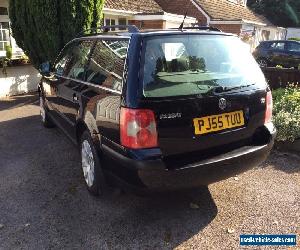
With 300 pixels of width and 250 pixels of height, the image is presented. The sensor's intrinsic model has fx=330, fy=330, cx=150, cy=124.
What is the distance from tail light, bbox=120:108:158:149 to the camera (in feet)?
9.22

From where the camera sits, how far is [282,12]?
40781 mm

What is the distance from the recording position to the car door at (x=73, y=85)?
404 centimetres

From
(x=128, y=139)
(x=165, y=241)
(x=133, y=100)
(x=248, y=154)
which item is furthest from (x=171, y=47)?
(x=165, y=241)

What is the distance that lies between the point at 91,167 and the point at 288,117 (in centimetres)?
342

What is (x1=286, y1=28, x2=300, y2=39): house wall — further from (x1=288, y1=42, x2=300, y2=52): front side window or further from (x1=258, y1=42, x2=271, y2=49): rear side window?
(x1=288, y1=42, x2=300, y2=52): front side window

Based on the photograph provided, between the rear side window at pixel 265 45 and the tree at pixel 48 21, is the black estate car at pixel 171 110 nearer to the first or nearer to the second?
the tree at pixel 48 21

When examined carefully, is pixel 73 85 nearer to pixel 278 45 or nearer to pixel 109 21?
pixel 109 21

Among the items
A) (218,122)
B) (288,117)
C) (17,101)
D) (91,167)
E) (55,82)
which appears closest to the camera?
(218,122)

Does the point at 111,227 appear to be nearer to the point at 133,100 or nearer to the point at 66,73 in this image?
the point at 133,100

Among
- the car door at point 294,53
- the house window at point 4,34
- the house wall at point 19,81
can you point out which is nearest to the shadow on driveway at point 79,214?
the house wall at point 19,81

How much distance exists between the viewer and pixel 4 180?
4289 millimetres

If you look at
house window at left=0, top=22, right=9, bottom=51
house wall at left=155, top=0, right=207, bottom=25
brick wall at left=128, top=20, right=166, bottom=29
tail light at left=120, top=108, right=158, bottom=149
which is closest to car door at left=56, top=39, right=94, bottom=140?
tail light at left=120, top=108, right=158, bottom=149

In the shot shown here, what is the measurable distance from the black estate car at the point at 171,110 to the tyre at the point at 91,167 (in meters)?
0.01

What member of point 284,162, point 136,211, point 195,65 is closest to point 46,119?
point 136,211
